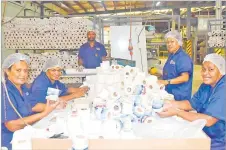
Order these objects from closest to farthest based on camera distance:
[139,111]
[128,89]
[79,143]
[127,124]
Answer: [79,143]
[127,124]
[139,111]
[128,89]

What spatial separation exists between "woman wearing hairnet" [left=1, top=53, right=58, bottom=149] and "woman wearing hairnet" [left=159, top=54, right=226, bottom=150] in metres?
1.01

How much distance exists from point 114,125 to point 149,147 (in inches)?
9.8

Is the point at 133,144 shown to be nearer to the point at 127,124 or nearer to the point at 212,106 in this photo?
the point at 127,124

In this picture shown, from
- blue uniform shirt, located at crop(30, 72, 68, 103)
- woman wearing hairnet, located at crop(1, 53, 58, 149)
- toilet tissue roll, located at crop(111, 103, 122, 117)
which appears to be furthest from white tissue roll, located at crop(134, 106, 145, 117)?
blue uniform shirt, located at crop(30, 72, 68, 103)

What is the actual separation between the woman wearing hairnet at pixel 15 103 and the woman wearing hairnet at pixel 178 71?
166cm

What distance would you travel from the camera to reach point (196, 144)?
1717 mm

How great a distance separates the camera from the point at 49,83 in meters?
3.10

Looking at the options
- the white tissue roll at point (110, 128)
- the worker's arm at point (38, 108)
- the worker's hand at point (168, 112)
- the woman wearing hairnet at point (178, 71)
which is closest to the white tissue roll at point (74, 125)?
the white tissue roll at point (110, 128)

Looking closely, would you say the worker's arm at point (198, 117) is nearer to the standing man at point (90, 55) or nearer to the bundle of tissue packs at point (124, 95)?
the bundle of tissue packs at point (124, 95)

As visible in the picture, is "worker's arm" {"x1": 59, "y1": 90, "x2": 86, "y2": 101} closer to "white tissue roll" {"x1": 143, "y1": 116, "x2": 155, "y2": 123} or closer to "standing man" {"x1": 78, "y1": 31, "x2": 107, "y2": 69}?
"white tissue roll" {"x1": 143, "y1": 116, "x2": 155, "y2": 123}

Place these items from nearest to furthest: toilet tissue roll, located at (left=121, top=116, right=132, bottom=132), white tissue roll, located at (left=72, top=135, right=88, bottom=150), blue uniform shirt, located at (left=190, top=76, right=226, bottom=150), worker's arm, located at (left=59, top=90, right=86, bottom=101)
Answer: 1. white tissue roll, located at (left=72, top=135, right=88, bottom=150)
2. toilet tissue roll, located at (left=121, top=116, right=132, bottom=132)
3. blue uniform shirt, located at (left=190, top=76, right=226, bottom=150)
4. worker's arm, located at (left=59, top=90, right=86, bottom=101)

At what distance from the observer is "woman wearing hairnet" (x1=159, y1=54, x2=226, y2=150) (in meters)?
2.16

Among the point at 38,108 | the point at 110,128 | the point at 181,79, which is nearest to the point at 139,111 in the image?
the point at 110,128

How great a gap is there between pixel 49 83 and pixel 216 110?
66.6 inches
